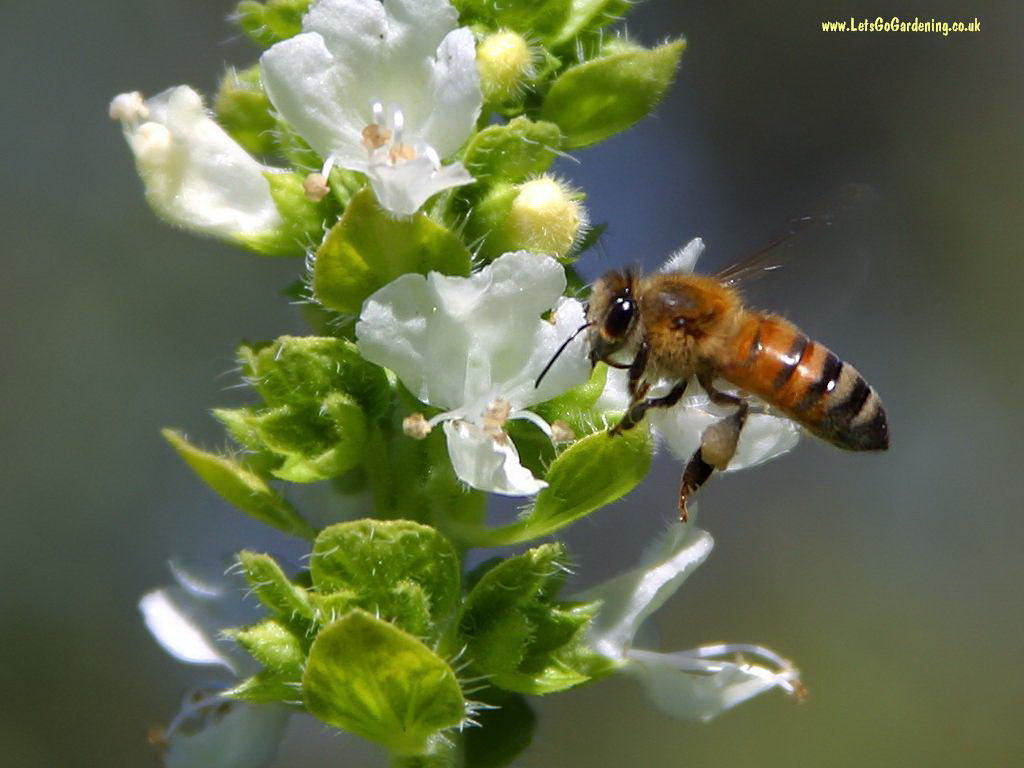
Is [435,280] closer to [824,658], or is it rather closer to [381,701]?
[381,701]

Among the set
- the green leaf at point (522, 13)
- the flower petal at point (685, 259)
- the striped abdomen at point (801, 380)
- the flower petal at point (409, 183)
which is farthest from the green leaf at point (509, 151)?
the striped abdomen at point (801, 380)

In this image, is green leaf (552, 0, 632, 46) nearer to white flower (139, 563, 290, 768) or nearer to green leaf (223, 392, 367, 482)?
green leaf (223, 392, 367, 482)

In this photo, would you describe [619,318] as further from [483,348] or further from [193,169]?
[193,169]

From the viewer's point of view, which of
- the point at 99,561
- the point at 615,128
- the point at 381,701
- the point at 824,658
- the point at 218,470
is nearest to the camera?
the point at 381,701

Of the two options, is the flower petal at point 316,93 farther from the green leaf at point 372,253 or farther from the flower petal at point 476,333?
the flower petal at point 476,333

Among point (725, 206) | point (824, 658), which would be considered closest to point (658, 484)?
point (824, 658)

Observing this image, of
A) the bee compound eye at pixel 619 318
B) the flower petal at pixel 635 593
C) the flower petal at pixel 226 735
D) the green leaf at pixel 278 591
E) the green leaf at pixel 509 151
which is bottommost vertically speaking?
the flower petal at pixel 226 735
